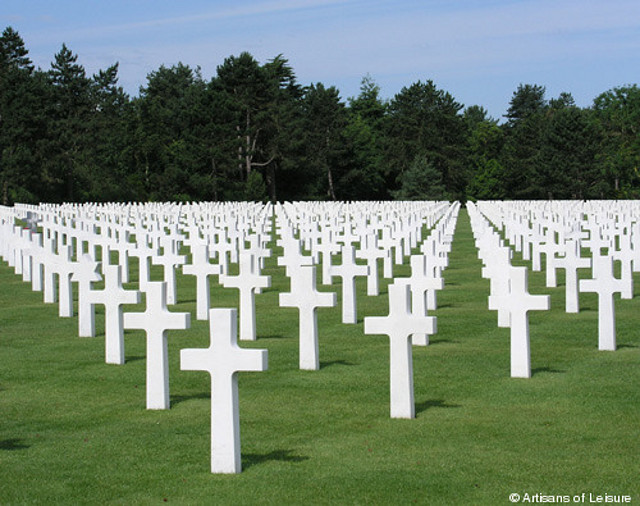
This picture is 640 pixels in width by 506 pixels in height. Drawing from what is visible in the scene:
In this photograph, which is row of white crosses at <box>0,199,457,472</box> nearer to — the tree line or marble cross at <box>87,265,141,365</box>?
marble cross at <box>87,265,141,365</box>

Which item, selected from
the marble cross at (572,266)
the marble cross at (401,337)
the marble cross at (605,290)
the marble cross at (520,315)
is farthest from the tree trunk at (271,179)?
the marble cross at (401,337)

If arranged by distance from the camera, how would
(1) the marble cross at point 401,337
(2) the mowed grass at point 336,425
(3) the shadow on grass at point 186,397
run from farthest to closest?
(3) the shadow on grass at point 186,397 → (1) the marble cross at point 401,337 → (2) the mowed grass at point 336,425

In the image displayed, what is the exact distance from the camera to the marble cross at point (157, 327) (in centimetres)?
812

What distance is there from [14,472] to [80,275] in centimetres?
553

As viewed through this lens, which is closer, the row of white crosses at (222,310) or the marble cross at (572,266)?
the row of white crosses at (222,310)

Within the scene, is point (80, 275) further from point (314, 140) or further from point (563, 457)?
point (314, 140)

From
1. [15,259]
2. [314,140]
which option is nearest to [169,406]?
[15,259]

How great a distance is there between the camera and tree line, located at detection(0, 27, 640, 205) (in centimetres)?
8075

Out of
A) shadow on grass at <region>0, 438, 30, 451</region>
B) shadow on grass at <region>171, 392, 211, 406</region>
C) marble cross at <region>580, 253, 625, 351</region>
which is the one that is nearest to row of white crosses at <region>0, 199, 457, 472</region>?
shadow on grass at <region>171, 392, 211, 406</region>

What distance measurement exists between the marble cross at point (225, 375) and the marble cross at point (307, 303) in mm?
3235

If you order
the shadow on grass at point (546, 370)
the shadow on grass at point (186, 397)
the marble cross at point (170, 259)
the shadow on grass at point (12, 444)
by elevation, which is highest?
the marble cross at point (170, 259)

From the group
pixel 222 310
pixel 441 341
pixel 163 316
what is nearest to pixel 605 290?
pixel 441 341

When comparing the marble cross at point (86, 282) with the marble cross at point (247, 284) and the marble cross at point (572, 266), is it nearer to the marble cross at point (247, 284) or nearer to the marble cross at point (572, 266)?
the marble cross at point (247, 284)

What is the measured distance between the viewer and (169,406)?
27.7 ft
